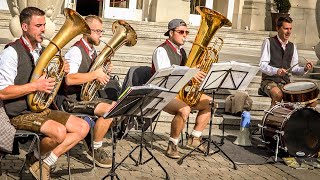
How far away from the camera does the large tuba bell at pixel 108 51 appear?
644cm

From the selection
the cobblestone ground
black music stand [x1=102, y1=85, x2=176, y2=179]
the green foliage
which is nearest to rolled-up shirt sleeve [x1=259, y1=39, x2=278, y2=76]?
the cobblestone ground

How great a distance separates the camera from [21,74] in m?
5.50

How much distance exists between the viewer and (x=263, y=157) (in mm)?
7832

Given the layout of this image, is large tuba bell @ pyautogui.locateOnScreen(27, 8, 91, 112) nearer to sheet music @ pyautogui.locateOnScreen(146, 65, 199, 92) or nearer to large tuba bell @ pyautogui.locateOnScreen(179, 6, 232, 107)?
sheet music @ pyautogui.locateOnScreen(146, 65, 199, 92)

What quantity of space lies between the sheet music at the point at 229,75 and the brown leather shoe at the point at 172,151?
0.83 m

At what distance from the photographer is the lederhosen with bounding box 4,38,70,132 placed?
5484 mm

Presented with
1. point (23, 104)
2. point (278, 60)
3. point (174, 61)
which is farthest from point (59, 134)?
point (278, 60)

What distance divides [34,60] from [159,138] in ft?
10.2

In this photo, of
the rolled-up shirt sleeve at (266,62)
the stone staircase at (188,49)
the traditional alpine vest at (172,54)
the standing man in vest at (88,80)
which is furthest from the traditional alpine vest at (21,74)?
the rolled-up shirt sleeve at (266,62)

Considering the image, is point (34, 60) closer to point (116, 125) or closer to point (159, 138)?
point (116, 125)

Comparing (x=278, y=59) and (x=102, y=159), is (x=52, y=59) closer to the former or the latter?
(x=102, y=159)

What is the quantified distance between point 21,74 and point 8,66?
0.14 meters

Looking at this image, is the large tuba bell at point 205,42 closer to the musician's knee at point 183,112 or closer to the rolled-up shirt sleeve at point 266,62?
the musician's knee at point 183,112

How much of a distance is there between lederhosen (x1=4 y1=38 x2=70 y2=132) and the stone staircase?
3.62 m
